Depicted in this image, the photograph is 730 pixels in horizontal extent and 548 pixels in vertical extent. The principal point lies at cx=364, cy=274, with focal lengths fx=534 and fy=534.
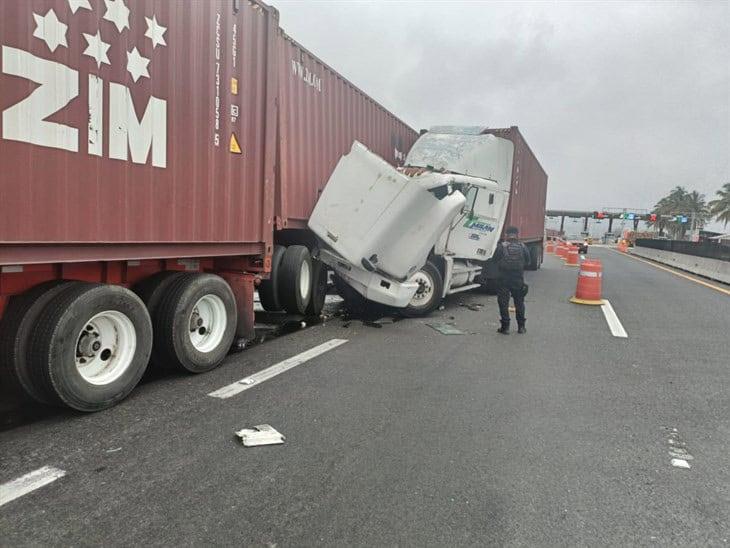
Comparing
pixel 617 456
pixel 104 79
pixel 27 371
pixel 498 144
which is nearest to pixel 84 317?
pixel 27 371

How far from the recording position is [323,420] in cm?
420

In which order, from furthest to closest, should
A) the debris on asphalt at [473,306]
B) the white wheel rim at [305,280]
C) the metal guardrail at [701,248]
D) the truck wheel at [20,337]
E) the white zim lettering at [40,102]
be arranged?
the metal guardrail at [701,248] → the debris on asphalt at [473,306] → the white wheel rim at [305,280] → the truck wheel at [20,337] → the white zim lettering at [40,102]

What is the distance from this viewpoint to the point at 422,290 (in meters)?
9.39

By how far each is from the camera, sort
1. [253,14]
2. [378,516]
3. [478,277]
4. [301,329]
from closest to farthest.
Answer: [378,516] < [253,14] < [301,329] < [478,277]

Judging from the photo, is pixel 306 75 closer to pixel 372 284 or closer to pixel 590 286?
pixel 372 284

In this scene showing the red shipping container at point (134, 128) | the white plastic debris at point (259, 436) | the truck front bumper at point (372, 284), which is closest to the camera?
the red shipping container at point (134, 128)

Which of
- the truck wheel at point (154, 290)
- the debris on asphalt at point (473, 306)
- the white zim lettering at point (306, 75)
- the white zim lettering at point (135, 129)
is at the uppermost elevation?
the white zim lettering at point (306, 75)

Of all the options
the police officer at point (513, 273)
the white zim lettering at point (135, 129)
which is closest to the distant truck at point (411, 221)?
the police officer at point (513, 273)

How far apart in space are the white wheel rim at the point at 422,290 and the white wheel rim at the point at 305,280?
1.96m

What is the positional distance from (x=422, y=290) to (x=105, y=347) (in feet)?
19.4

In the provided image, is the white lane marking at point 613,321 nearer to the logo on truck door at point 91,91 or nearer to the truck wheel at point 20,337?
the logo on truck door at point 91,91

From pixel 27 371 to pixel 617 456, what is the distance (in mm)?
4242

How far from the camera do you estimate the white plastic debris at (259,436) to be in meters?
3.72

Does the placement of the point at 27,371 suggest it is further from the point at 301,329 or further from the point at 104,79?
the point at 301,329
